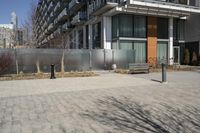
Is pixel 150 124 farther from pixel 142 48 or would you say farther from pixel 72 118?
pixel 142 48

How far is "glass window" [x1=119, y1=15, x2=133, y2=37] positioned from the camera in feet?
92.0

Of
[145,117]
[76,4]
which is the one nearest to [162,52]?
[76,4]

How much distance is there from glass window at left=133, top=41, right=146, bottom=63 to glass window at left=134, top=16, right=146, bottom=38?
0.90 m

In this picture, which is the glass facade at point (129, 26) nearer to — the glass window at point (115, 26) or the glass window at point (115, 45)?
the glass window at point (115, 26)

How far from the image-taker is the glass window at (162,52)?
30.6 metres

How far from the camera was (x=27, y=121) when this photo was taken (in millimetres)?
6910

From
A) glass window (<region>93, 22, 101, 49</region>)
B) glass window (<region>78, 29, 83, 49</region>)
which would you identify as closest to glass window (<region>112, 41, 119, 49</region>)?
glass window (<region>93, 22, 101, 49</region>)

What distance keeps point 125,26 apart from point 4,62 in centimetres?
1398

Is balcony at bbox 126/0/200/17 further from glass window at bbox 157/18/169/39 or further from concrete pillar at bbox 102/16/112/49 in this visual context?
concrete pillar at bbox 102/16/112/49

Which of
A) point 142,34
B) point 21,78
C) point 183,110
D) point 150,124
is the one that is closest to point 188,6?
point 142,34

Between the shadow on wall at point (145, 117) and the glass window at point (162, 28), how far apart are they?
22823mm

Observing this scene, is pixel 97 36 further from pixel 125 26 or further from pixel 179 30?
pixel 179 30

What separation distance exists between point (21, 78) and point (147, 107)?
12.0m

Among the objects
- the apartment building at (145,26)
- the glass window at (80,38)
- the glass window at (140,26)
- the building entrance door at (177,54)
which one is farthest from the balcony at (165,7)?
the glass window at (80,38)
